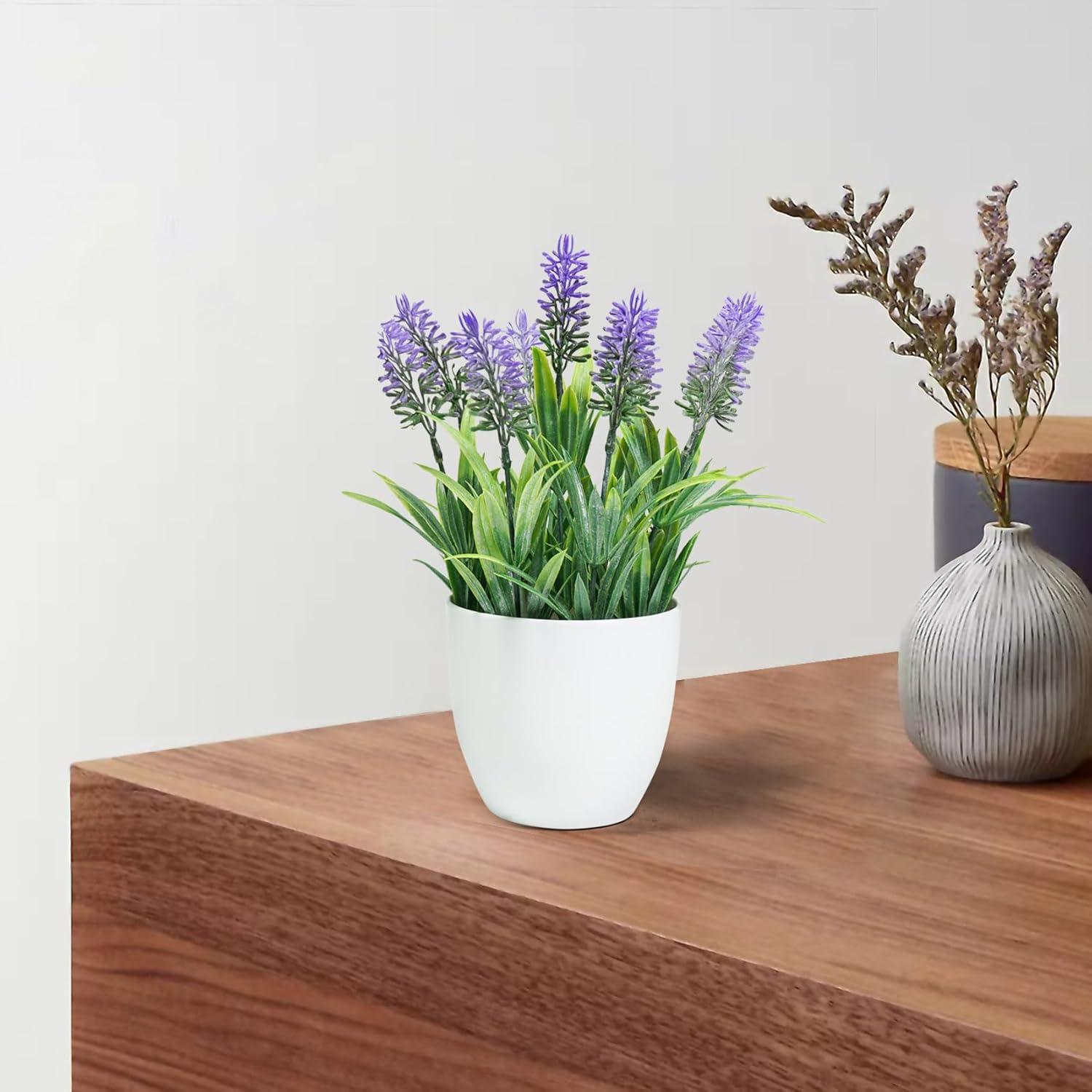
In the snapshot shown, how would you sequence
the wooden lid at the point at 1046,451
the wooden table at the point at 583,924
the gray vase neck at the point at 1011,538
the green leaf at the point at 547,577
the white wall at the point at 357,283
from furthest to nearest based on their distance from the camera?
1. the white wall at the point at 357,283
2. the wooden lid at the point at 1046,451
3. the gray vase neck at the point at 1011,538
4. the green leaf at the point at 547,577
5. the wooden table at the point at 583,924

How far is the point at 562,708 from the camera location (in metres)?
0.70

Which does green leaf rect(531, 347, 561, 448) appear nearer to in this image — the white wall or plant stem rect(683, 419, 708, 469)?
plant stem rect(683, 419, 708, 469)

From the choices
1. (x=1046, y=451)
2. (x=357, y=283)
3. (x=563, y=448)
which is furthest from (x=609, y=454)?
(x=357, y=283)

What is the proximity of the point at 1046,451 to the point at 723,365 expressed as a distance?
35 cm

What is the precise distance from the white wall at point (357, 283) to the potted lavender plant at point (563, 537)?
1523 millimetres

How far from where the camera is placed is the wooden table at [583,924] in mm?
571

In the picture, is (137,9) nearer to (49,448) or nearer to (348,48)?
(348,48)

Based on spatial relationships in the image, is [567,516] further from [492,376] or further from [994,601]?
[994,601]

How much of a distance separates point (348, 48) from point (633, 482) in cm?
168

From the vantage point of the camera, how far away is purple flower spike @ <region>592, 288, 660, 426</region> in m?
0.69

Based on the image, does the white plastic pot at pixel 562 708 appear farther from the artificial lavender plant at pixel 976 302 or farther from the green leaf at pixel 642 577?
the artificial lavender plant at pixel 976 302

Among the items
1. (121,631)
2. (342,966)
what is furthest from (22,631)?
(342,966)

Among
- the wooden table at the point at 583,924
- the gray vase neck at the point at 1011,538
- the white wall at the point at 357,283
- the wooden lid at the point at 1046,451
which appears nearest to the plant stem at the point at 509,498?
the wooden table at the point at 583,924

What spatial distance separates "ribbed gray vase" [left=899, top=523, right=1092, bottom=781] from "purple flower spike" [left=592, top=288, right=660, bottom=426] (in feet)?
0.66
